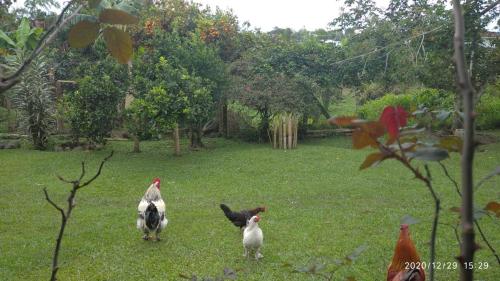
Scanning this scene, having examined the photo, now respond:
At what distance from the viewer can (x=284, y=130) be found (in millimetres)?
12578

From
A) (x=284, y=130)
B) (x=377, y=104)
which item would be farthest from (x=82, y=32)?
(x=377, y=104)

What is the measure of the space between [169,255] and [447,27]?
9.28m

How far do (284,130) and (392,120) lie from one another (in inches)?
473

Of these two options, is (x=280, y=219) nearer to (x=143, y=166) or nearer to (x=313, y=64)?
(x=143, y=166)

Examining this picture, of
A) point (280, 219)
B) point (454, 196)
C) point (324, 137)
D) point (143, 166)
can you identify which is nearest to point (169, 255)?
point (280, 219)

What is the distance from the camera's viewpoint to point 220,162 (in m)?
10.5

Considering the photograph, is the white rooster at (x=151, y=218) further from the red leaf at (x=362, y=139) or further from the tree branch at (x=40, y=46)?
the red leaf at (x=362, y=139)

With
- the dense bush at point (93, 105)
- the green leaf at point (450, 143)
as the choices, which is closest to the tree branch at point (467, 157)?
the green leaf at point (450, 143)

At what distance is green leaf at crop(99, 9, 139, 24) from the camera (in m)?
0.70

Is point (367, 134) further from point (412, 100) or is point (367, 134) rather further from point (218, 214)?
point (412, 100)

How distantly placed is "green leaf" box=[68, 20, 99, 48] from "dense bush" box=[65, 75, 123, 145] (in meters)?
10.7

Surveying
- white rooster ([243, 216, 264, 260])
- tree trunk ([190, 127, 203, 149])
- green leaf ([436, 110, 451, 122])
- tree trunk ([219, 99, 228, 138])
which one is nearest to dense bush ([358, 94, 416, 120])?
tree trunk ([219, 99, 228, 138])

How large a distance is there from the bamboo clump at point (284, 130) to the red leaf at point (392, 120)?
11896 millimetres

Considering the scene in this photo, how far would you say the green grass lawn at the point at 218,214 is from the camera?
15.4 feet
